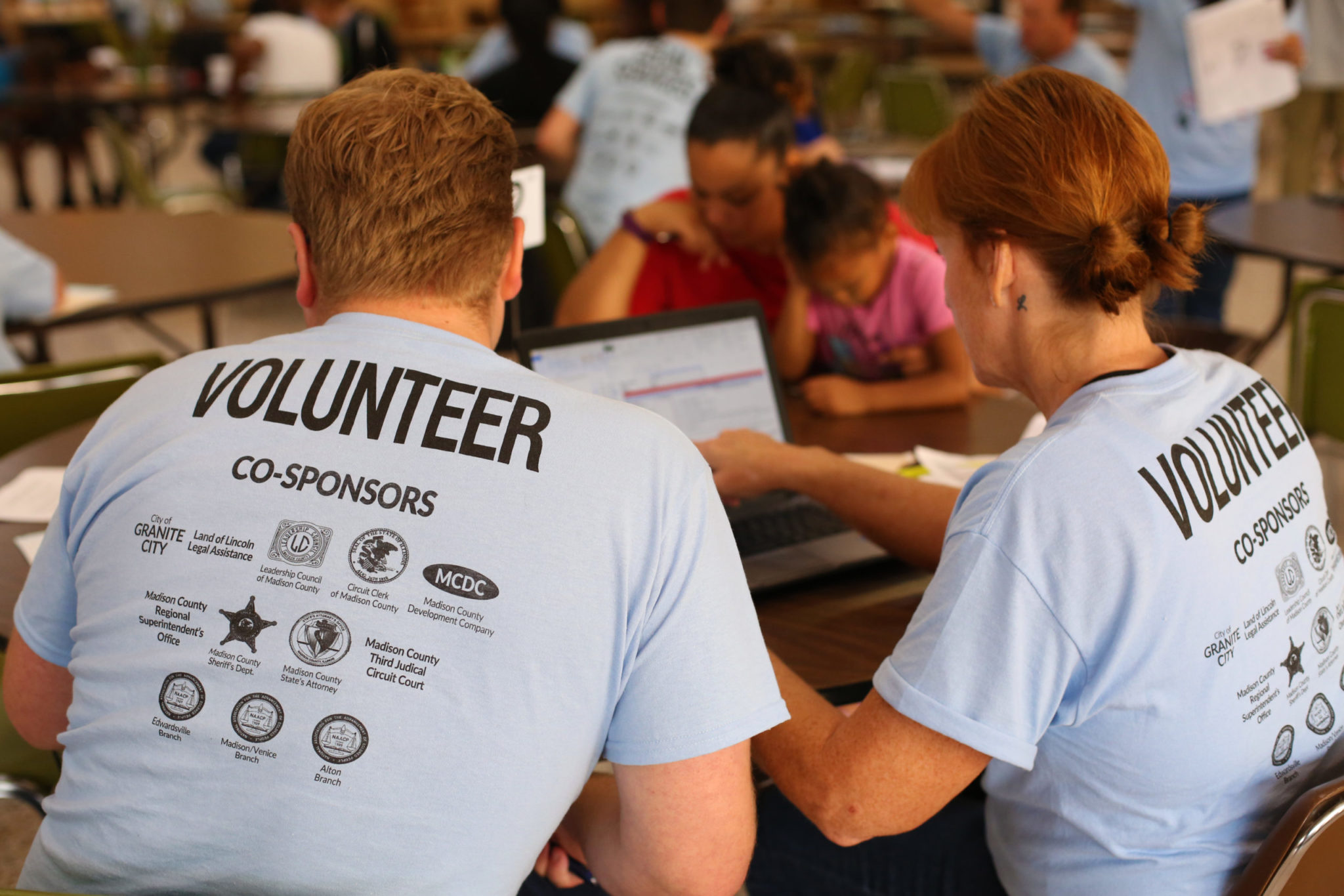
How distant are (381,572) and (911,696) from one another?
0.42 m

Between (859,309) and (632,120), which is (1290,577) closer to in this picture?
(859,309)

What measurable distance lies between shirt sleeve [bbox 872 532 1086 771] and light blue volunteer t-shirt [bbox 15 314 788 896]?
14cm

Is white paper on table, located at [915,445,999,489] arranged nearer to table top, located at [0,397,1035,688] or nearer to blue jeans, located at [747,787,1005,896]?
table top, located at [0,397,1035,688]

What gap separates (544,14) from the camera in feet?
14.0

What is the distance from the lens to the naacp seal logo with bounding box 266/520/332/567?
80cm

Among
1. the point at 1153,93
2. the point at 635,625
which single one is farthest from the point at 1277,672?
the point at 1153,93

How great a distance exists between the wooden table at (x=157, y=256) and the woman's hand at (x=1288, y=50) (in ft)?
9.44

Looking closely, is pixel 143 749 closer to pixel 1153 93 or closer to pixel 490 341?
pixel 490 341

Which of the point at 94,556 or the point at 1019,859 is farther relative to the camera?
the point at 1019,859

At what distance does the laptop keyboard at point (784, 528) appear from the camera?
1.41m

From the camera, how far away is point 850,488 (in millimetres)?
1319

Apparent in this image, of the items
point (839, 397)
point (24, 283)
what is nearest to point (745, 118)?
point (839, 397)

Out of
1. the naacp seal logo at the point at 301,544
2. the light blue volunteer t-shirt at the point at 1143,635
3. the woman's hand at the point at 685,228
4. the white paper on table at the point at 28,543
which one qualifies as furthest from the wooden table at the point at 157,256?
the light blue volunteer t-shirt at the point at 1143,635

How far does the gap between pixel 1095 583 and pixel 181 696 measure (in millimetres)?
674
